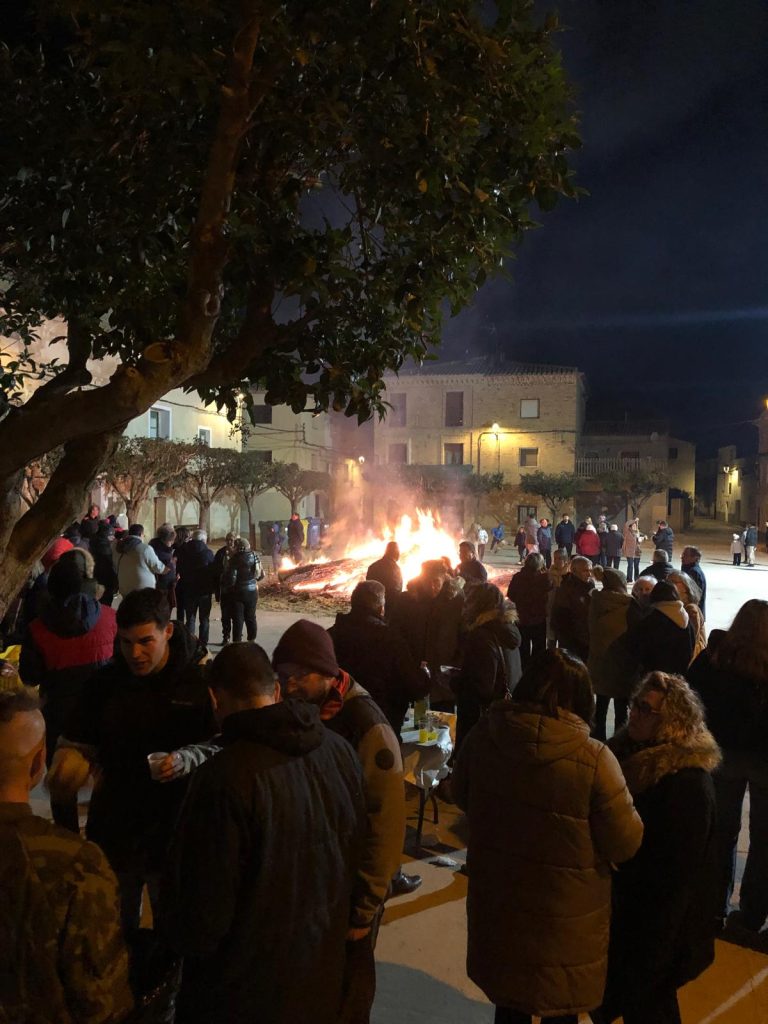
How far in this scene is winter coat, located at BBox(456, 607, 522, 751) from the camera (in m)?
5.10

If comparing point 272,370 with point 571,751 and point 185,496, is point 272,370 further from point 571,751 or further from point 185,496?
point 185,496

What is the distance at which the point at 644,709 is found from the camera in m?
2.79

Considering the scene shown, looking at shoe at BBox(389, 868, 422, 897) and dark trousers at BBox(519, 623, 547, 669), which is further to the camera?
dark trousers at BBox(519, 623, 547, 669)

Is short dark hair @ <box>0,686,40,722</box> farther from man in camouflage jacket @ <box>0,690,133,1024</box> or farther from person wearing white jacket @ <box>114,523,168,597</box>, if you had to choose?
person wearing white jacket @ <box>114,523,168,597</box>

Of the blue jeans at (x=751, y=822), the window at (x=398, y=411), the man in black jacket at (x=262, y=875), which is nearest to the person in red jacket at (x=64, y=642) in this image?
the man in black jacket at (x=262, y=875)

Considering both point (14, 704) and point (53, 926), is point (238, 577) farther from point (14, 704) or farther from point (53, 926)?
point (53, 926)

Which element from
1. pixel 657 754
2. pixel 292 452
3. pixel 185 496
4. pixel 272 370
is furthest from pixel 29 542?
pixel 292 452

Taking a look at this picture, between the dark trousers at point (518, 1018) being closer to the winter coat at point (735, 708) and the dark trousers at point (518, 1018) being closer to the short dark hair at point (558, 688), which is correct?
the short dark hair at point (558, 688)

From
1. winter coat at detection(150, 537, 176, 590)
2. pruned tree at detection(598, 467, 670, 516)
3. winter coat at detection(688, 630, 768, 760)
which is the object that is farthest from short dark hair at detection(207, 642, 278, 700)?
pruned tree at detection(598, 467, 670, 516)

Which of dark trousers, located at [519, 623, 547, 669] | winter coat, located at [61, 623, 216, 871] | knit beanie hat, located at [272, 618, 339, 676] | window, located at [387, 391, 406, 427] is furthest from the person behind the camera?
window, located at [387, 391, 406, 427]

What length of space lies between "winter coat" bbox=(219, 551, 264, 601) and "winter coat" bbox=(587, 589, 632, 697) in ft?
17.8

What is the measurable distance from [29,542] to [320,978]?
2.67 meters

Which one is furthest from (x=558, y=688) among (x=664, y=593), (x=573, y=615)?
(x=573, y=615)

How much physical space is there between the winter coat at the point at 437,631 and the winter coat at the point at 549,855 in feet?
12.7
